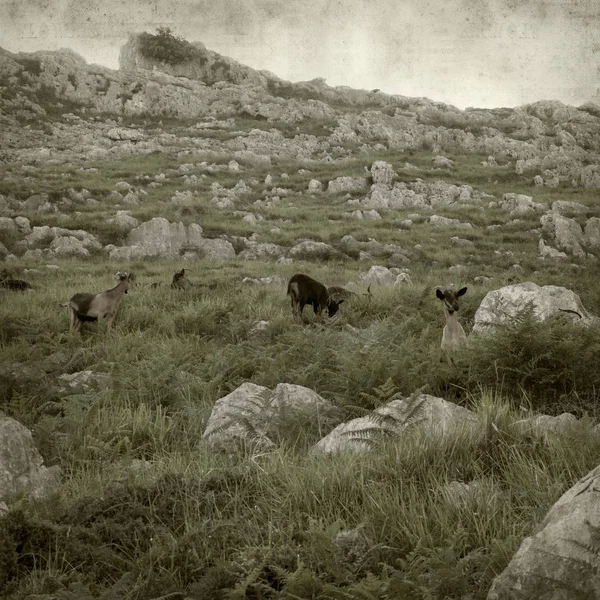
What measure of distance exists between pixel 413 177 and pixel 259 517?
3533cm

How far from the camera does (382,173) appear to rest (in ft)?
114

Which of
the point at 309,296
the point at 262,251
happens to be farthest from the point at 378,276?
the point at 309,296

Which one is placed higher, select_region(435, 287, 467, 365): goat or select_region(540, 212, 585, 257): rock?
select_region(540, 212, 585, 257): rock

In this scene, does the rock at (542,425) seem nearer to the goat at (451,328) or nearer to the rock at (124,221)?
the goat at (451,328)

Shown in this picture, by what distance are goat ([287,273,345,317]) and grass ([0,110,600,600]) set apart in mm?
308

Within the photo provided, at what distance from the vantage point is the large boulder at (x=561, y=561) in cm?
183

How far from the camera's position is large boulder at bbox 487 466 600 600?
71.9 inches

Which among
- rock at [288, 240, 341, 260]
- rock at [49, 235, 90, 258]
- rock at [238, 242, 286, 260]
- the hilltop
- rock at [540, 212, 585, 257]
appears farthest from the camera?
rock at [540, 212, 585, 257]

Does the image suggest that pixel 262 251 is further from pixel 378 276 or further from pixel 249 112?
pixel 249 112

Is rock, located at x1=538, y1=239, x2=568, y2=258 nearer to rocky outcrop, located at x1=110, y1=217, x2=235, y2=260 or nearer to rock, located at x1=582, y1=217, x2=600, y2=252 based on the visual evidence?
rock, located at x1=582, y1=217, x2=600, y2=252

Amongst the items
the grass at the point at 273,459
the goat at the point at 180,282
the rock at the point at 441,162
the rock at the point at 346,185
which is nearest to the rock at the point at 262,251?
the goat at the point at 180,282

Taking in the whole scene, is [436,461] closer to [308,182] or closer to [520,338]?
[520,338]

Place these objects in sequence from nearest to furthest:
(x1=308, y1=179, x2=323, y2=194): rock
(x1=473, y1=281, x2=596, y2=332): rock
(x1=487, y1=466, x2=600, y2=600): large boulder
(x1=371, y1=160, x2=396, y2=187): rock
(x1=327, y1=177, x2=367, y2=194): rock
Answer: (x1=487, y1=466, x2=600, y2=600): large boulder, (x1=473, y1=281, x2=596, y2=332): rock, (x1=308, y1=179, x2=323, y2=194): rock, (x1=327, y1=177, x2=367, y2=194): rock, (x1=371, y1=160, x2=396, y2=187): rock

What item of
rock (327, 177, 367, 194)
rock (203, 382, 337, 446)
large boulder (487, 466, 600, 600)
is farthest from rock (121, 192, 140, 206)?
large boulder (487, 466, 600, 600)
